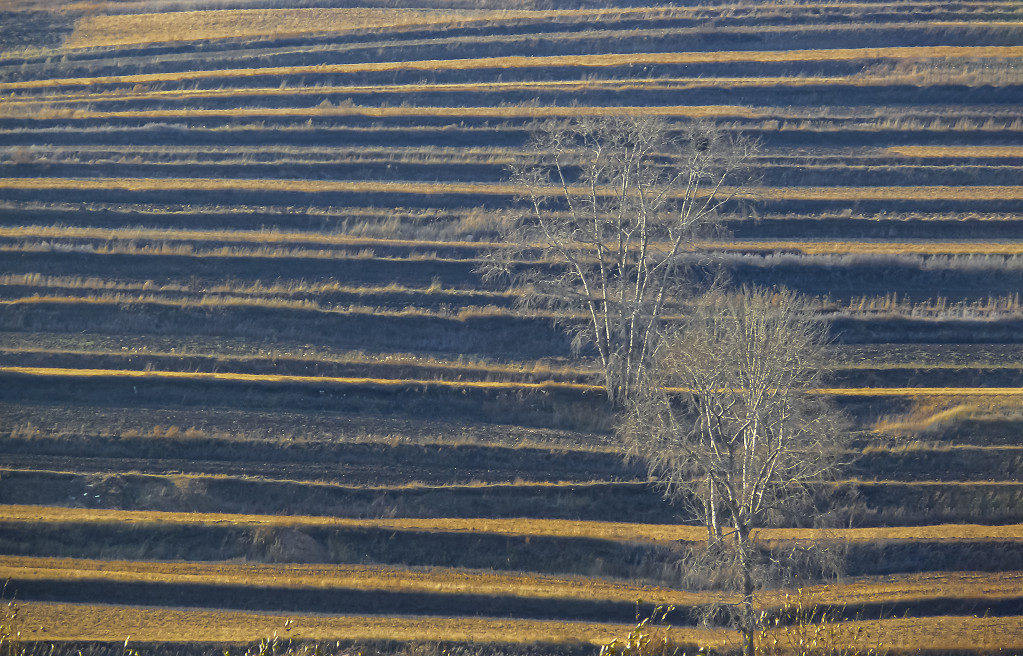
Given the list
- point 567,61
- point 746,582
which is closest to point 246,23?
point 567,61

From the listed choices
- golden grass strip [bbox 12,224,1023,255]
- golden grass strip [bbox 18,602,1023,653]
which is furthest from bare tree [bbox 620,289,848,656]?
golden grass strip [bbox 12,224,1023,255]

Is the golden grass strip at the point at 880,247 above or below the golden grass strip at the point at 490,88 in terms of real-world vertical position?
below

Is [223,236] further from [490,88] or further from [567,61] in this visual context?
[567,61]

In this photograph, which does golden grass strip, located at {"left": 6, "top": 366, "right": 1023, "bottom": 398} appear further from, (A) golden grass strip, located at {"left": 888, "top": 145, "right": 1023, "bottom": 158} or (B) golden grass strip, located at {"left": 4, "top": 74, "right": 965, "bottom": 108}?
(B) golden grass strip, located at {"left": 4, "top": 74, "right": 965, "bottom": 108}

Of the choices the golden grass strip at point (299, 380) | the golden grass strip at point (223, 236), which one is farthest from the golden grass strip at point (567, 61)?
the golden grass strip at point (299, 380)

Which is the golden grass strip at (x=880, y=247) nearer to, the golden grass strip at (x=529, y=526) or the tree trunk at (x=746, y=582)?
Result: the golden grass strip at (x=529, y=526)

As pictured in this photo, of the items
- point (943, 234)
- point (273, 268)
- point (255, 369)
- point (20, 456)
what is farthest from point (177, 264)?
point (943, 234)
